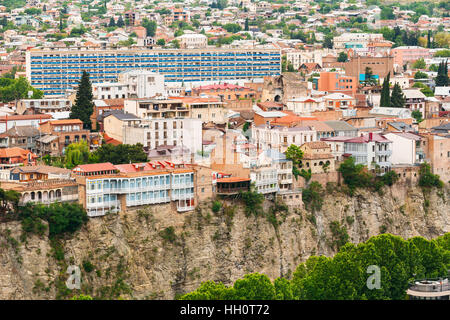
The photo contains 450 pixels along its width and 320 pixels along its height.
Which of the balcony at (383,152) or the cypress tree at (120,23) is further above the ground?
the cypress tree at (120,23)

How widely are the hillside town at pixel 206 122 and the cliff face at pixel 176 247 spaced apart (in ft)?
3.07

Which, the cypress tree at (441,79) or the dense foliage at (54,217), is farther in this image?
the cypress tree at (441,79)

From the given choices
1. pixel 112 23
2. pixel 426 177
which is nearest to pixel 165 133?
pixel 426 177

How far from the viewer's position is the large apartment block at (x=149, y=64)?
8031 centimetres

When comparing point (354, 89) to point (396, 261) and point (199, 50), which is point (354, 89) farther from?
point (396, 261)

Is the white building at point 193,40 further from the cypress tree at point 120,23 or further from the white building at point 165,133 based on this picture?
the white building at point 165,133

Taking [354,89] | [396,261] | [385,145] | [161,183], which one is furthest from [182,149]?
[354,89]

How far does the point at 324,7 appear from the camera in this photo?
168 meters

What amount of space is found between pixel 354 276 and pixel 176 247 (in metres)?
9.90

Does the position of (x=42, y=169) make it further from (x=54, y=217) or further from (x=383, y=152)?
(x=383, y=152)

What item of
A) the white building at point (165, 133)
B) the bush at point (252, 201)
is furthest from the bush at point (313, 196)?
the white building at point (165, 133)

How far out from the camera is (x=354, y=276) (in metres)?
38.4

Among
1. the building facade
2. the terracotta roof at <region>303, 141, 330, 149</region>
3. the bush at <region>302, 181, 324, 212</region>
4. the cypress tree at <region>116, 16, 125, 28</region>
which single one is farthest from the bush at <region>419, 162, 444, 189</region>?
the cypress tree at <region>116, 16, 125, 28</region>
